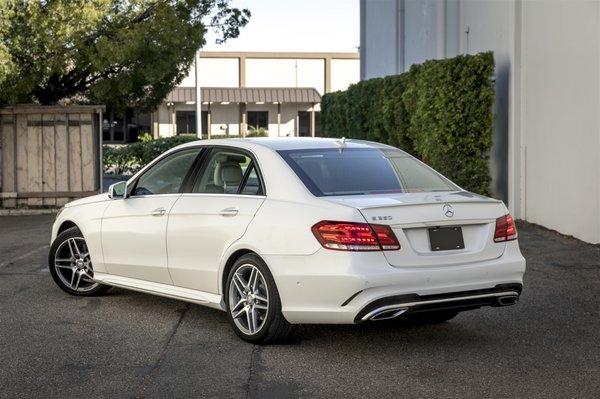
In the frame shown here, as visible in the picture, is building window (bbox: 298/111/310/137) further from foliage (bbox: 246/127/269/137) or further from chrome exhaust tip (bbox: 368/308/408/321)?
chrome exhaust tip (bbox: 368/308/408/321)

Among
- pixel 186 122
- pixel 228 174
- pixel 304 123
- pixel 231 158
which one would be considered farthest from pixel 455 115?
pixel 304 123

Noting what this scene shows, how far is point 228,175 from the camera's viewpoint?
7746 millimetres

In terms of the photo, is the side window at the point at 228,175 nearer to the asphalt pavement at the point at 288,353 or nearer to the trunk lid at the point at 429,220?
the trunk lid at the point at 429,220

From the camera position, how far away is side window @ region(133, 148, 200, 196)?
825cm

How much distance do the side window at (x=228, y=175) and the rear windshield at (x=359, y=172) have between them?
32cm

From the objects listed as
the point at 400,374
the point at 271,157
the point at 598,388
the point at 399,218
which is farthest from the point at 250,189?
the point at 598,388

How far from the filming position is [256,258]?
23.2ft

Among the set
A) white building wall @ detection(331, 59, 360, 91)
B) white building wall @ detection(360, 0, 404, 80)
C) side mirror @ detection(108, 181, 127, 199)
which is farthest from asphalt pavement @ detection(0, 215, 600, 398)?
white building wall @ detection(331, 59, 360, 91)

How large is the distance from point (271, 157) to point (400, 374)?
2.01 m

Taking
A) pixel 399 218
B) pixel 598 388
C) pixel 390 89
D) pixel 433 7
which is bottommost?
pixel 598 388

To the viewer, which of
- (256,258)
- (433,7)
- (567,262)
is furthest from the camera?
(433,7)

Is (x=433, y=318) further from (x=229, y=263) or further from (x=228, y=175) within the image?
(x=228, y=175)

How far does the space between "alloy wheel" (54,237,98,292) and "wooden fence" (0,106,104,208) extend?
399 inches

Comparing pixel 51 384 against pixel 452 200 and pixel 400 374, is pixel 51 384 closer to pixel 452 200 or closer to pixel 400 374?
pixel 400 374
